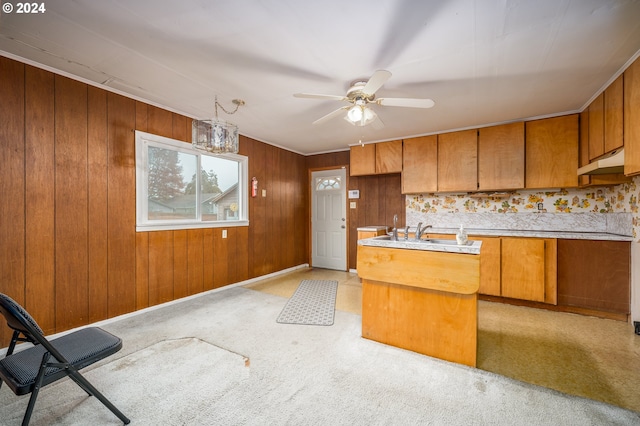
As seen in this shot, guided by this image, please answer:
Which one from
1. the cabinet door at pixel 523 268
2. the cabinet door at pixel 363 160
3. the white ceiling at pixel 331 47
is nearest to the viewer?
the white ceiling at pixel 331 47

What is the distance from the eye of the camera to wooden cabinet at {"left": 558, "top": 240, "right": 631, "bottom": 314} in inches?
116

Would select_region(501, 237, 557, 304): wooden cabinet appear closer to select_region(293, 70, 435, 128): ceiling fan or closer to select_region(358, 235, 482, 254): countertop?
select_region(358, 235, 482, 254): countertop

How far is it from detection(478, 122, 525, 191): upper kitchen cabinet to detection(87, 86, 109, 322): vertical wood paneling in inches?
183

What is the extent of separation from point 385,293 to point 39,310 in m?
3.06

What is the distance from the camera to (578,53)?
2143 mm

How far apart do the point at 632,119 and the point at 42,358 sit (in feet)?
14.4

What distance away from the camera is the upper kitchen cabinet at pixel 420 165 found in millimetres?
4191

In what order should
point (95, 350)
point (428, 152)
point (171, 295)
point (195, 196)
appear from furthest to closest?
point (428, 152)
point (195, 196)
point (171, 295)
point (95, 350)

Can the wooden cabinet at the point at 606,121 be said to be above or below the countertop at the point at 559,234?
above

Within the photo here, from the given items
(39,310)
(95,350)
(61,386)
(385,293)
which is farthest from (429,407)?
(39,310)

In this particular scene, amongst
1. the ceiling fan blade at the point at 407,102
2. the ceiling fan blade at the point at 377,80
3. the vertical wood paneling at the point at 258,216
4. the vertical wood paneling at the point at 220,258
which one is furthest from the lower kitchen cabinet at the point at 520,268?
the vertical wood paneling at the point at 220,258

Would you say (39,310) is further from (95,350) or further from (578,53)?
(578,53)

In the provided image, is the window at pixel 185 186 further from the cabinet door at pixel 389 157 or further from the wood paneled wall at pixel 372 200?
the cabinet door at pixel 389 157

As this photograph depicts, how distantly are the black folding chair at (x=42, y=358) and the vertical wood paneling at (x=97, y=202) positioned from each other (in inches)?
47.4
